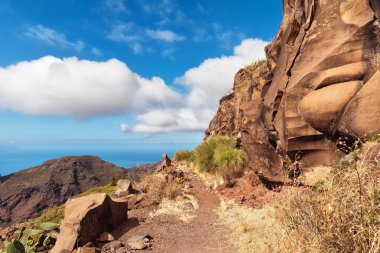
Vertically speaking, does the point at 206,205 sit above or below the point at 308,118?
below

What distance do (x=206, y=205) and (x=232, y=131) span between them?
1164cm

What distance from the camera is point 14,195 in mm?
60406

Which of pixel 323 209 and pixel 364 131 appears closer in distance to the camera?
pixel 323 209

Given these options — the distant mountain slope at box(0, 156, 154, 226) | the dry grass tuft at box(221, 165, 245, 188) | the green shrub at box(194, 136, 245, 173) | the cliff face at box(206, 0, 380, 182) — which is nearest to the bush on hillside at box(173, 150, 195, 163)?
the green shrub at box(194, 136, 245, 173)

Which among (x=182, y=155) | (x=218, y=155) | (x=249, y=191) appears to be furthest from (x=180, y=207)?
(x=182, y=155)

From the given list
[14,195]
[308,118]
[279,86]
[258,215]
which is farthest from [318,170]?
[14,195]

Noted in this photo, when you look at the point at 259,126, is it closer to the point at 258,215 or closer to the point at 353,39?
the point at 258,215

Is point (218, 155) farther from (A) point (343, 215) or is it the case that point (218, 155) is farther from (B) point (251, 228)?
(A) point (343, 215)

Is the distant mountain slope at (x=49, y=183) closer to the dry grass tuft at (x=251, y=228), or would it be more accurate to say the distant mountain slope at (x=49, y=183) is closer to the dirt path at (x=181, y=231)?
the dirt path at (x=181, y=231)

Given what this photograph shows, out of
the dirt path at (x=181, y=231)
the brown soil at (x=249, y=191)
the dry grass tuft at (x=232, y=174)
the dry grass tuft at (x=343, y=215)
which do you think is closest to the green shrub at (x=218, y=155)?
the dry grass tuft at (x=232, y=174)

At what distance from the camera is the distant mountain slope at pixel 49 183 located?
187 feet

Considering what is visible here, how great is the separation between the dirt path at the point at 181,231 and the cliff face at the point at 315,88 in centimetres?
287

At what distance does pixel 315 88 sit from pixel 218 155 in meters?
9.28

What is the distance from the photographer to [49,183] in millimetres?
61406
